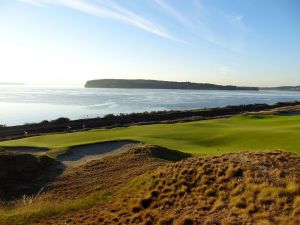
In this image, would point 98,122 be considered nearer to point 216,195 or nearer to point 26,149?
point 26,149

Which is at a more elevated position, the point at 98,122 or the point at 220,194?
the point at 220,194

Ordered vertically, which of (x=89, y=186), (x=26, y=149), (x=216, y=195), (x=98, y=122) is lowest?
(x=89, y=186)

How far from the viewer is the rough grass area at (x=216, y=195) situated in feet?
37.0

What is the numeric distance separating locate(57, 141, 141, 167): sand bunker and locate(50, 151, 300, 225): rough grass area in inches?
342

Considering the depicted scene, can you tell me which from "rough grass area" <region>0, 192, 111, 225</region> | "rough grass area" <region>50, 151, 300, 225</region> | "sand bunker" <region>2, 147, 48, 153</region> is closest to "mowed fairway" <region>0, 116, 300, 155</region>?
"sand bunker" <region>2, 147, 48, 153</region>

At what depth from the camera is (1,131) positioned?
55.6 metres

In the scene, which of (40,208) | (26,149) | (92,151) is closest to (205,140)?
(92,151)

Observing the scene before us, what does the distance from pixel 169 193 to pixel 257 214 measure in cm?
406

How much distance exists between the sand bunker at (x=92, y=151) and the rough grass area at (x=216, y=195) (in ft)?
28.5

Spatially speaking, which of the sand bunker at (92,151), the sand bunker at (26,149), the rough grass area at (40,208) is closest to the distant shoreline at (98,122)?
the sand bunker at (26,149)

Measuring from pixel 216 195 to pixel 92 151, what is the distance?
15.2 m

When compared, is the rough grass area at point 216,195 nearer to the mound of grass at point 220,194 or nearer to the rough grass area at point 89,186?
the mound of grass at point 220,194

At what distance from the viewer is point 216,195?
42.9 ft

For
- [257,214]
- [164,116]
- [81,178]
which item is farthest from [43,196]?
[164,116]
